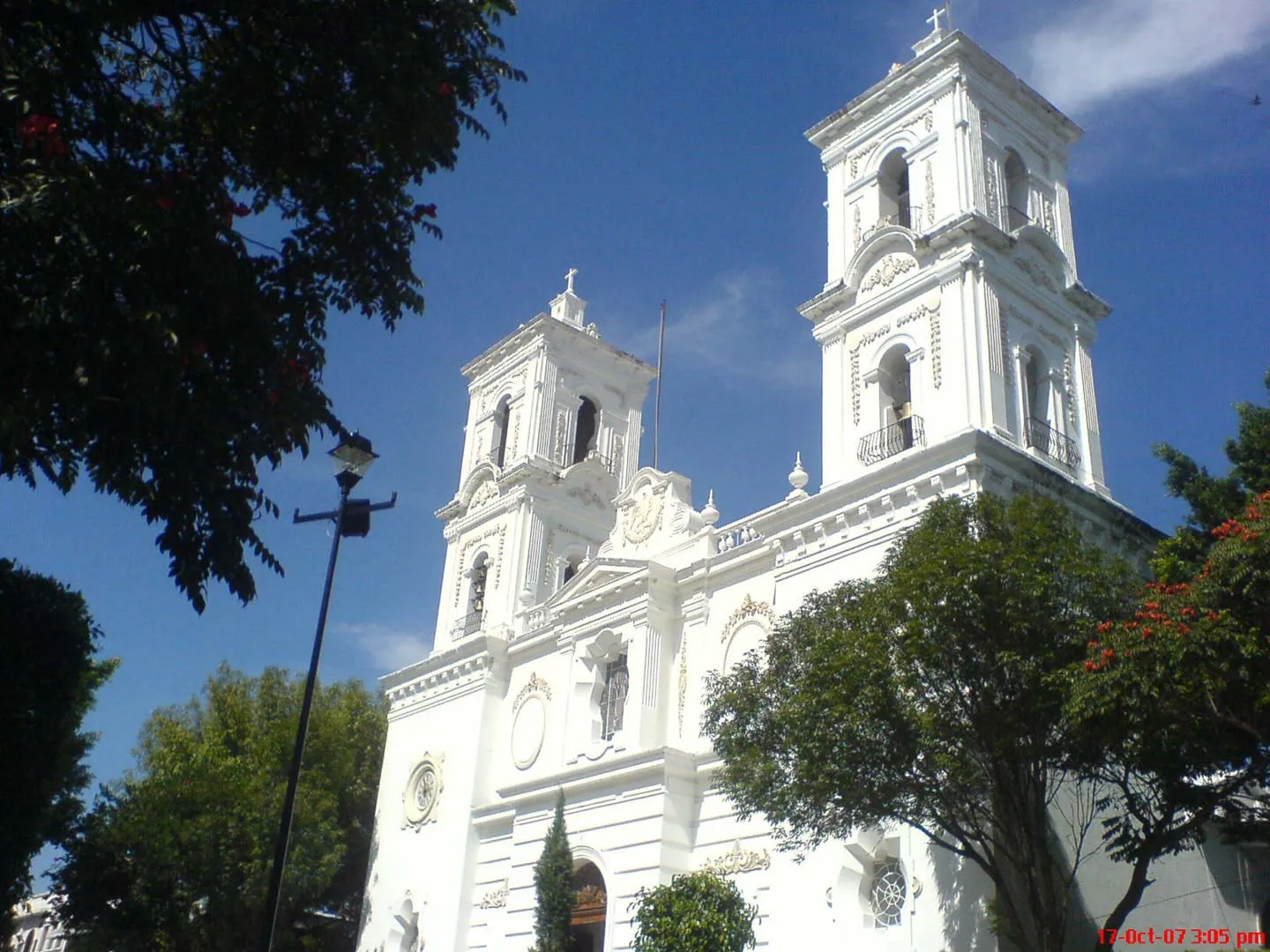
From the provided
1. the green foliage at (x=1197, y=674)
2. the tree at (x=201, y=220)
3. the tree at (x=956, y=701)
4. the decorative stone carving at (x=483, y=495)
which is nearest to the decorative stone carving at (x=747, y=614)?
→ the tree at (x=956, y=701)

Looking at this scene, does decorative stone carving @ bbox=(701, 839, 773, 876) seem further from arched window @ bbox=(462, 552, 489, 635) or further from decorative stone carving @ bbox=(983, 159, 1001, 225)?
decorative stone carving @ bbox=(983, 159, 1001, 225)

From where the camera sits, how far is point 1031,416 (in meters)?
22.2

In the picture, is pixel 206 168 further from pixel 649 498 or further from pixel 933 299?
pixel 649 498

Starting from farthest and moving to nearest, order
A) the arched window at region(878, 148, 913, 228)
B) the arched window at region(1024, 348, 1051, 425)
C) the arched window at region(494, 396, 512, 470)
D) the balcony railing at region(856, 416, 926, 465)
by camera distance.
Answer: the arched window at region(494, 396, 512, 470), the arched window at region(878, 148, 913, 228), the arched window at region(1024, 348, 1051, 425), the balcony railing at region(856, 416, 926, 465)

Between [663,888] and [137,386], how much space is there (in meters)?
13.9

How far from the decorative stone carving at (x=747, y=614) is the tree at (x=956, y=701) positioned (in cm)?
697

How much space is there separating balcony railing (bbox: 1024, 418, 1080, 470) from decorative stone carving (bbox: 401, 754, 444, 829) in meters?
15.7

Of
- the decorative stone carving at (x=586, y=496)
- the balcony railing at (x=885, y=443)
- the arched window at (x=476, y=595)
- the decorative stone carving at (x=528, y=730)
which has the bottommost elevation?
the decorative stone carving at (x=528, y=730)

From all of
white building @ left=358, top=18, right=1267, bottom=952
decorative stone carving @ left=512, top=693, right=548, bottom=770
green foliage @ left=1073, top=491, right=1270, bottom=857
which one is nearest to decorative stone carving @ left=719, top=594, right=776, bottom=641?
white building @ left=358, top=18, right=1267, bottom=952

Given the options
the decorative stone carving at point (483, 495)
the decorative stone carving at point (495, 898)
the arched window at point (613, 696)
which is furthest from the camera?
the decorative stone carving at point (483, 495)

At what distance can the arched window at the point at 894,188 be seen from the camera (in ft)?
81.0

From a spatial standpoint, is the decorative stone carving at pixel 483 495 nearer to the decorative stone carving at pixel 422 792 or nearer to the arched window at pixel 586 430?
the arched window at pixel 586 430

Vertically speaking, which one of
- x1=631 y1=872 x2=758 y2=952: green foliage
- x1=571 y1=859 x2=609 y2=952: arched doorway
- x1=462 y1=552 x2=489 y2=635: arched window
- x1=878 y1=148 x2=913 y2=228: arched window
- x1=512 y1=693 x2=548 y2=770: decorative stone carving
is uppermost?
x1=878 y1=148 x2=913 y2=228: arched window

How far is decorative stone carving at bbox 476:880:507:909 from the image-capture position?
2596 centimetres
